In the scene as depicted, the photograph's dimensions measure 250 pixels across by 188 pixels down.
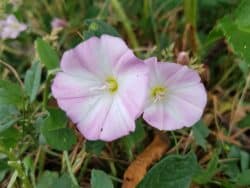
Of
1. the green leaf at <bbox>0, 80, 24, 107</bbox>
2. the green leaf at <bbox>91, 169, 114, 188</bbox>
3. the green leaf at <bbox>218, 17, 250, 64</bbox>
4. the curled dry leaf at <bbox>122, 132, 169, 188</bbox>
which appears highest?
the green leaf at <bbox>0, 80, 24, 107</bbox>

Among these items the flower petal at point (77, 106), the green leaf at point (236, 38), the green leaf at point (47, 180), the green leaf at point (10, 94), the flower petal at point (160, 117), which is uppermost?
the green leaf at point (10, 94)

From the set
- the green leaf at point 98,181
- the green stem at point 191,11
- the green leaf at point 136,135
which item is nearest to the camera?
the green leaf at point 98,181

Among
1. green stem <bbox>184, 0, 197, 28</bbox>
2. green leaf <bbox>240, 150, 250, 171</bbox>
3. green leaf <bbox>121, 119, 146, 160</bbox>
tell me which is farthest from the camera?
green stem <bbox>184, 0, 197, 28</bbox>

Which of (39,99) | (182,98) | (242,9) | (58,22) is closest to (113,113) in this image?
(182,98)

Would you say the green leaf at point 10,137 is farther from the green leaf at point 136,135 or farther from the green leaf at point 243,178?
the green leaf at point 243,178

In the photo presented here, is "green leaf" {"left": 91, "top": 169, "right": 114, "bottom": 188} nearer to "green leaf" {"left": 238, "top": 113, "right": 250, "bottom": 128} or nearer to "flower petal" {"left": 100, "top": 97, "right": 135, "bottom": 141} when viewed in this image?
"flower petal" {"left": 100, "top": 97, "right": 135, "bottom": 141}

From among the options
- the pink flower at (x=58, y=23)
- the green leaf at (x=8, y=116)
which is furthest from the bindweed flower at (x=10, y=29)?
the green leaf at (x=8, y=116)

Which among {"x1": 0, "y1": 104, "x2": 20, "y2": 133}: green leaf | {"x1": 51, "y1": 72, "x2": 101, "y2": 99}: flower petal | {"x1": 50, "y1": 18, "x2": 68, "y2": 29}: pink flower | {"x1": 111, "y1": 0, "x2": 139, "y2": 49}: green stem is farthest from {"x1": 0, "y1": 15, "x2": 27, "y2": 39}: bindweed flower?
{"x1": 51, "y1": 72, "x2": 101, "y2": 99}: flower petal
